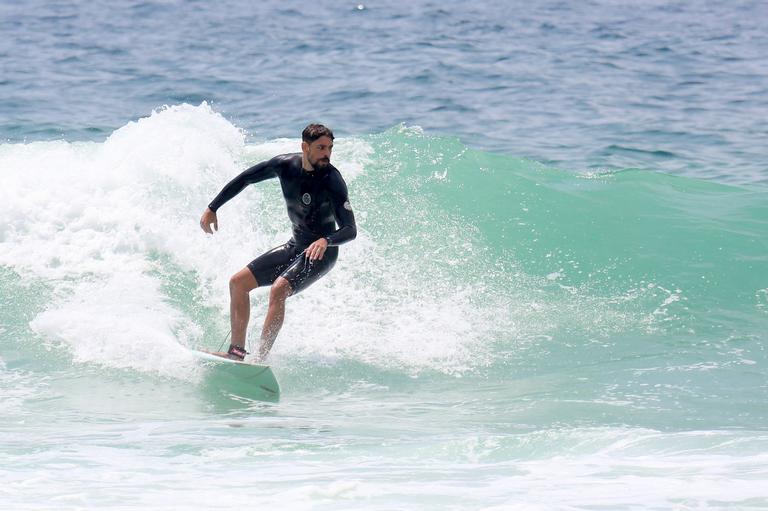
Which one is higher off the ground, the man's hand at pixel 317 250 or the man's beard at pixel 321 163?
the man's beard at pixel 321 163

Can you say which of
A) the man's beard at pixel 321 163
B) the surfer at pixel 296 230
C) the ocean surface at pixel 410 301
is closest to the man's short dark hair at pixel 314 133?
the surfer at pixel 296 230

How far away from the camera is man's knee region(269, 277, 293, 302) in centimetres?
706

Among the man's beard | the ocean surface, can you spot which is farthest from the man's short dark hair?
the ocean surface

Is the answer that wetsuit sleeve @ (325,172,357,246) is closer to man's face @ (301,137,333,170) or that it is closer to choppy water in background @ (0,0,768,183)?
man's face @ (301,137,333,170)

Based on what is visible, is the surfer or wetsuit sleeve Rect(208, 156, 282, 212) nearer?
the surfer

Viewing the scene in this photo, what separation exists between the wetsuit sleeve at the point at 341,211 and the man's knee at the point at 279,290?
1.30 ft

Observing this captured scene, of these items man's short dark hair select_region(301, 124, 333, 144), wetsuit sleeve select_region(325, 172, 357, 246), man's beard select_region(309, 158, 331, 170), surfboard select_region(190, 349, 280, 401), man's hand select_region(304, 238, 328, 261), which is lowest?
surfboard select_region(190, 349, 280, 401)

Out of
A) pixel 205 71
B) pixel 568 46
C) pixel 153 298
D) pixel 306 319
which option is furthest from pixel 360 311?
pixel 568 46

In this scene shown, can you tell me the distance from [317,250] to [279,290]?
541 millimetres

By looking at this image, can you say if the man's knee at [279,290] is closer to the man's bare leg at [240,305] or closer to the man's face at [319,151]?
the man's bare leg at [240,305]

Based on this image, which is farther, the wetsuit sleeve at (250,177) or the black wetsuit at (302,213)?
the wetsuit sleeve at (250,177)

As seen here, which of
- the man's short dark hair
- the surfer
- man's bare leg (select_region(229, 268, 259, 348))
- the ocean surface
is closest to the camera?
the ocean surface

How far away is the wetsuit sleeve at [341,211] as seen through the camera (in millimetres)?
6926

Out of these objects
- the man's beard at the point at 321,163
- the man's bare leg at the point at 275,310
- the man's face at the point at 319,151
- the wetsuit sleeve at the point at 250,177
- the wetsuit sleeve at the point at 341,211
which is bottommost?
the man's bare leg at the point at 275,310
